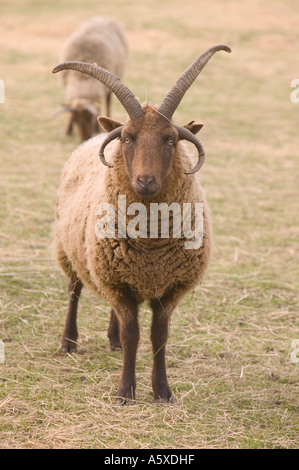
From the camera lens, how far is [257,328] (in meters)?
5.63

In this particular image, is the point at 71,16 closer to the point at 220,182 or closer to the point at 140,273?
the point at 220,182

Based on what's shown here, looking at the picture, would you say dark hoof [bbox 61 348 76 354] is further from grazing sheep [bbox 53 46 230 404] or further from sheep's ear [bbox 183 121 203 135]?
sheep's ear [bbox 183 121 203 135]

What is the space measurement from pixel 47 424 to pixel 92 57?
864cm

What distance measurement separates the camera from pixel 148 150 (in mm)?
3949

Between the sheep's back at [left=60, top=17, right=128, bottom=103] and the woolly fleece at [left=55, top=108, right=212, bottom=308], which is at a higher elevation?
the sheep's back at [left=60, top=17, right=128, bottom=103]

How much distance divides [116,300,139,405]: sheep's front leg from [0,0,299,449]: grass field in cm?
10

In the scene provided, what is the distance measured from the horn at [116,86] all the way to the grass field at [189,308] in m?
0.48

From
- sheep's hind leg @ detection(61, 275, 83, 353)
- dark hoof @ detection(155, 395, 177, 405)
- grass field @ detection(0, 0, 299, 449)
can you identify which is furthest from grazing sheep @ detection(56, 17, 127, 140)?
dark hoof @ detection(155, 395, 177, 405)

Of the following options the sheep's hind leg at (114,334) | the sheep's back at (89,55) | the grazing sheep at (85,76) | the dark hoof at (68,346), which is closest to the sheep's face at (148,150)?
the sheep's hind leg at (114,334)

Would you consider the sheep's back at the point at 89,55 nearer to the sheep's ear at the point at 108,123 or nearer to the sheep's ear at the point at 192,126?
the sheep's ear at the point at 108,123

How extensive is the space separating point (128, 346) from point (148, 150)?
124 cm

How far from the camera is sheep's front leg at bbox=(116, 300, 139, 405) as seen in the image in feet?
14.3

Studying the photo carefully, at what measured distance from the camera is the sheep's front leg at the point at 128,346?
4.35m

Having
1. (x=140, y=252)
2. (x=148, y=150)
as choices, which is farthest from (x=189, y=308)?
(x=148, y=150)
